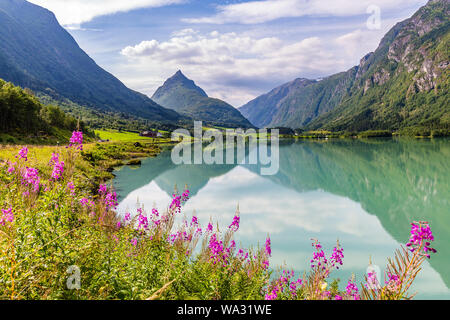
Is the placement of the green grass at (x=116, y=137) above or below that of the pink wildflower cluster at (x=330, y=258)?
above

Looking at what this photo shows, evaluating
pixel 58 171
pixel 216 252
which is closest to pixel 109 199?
pixel 58 171

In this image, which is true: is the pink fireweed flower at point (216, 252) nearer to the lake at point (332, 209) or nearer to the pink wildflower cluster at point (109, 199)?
Answer: the lake at point (332, 209)

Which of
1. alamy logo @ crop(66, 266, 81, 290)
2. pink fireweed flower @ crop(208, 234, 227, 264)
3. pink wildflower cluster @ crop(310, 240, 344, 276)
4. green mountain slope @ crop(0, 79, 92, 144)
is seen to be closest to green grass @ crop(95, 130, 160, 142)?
green mountain slope @ crop(0, 79, 92, 144)

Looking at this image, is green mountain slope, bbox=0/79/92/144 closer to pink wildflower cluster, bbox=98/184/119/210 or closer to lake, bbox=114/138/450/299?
lake, bbox=114/138/450/299

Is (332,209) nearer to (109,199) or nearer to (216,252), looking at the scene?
(216,252)

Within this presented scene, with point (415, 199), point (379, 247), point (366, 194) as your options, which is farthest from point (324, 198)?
point (379, 247)

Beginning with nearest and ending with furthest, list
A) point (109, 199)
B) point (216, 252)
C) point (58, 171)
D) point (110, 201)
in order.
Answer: point (58, 171)
point (216, 252)
point (109, 199)
point (110, 201)

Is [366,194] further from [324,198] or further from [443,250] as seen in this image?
[443,250]

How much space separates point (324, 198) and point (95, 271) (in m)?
28.4

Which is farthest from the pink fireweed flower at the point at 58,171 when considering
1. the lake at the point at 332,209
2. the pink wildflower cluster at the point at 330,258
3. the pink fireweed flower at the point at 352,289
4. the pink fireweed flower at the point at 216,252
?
the pink fireweed flower at the point at 352,289

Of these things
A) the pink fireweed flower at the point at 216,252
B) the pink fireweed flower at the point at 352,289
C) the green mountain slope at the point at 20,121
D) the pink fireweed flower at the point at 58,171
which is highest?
the green mountain slope at the point at 20,121

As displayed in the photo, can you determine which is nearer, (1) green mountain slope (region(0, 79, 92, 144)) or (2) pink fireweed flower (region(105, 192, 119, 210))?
(2) pink fireweed flower (region(105, 192, 119, 210))
